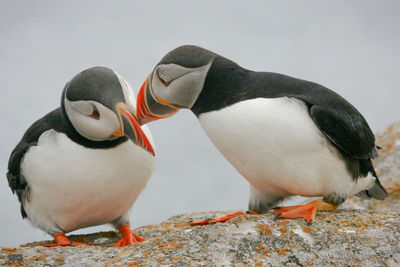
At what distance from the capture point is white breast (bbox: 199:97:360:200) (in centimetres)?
454

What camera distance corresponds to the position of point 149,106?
5008 millimetres

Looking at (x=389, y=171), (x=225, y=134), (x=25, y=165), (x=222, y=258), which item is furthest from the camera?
(x=389, y=171)

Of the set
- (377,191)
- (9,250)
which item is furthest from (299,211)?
(9,250)

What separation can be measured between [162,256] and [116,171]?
1.60 meters

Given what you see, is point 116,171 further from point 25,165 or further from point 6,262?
point 6,262

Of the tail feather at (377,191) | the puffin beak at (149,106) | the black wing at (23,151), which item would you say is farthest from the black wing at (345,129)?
the black wing at (23,151)

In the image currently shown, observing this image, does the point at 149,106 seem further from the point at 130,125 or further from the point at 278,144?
the point at 278,144

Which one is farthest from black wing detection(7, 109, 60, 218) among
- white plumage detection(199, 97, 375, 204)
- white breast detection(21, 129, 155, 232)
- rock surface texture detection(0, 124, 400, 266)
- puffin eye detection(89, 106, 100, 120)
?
white plumage detection(199, 97, 375, 204)

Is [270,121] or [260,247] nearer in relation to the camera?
[260,247]

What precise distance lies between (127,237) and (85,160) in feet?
3.41

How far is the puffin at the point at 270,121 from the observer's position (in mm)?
4562

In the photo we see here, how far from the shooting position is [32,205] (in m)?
5.88

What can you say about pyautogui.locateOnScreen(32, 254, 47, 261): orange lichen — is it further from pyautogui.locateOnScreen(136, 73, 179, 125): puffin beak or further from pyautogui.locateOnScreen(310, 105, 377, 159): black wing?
pyautogui.locateOnScreen(310, 105, 377, 159): black wing

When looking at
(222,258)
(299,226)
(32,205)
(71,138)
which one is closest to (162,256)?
(222,258)
